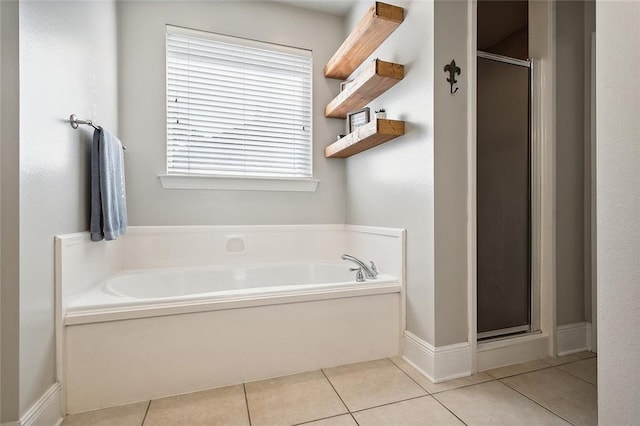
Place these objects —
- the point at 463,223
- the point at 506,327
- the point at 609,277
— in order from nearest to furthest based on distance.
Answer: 1. the point at 609,277
2. the point at 463,223
3. the point at 506,327

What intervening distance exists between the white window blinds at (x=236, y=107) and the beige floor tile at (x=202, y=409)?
1.54 m

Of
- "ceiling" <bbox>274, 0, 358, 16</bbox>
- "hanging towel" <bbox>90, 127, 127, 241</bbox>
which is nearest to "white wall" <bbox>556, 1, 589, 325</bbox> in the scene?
"ceiling" <bbox>274, 0, 358, 16</bbox>

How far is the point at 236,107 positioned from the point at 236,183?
62 centimetres

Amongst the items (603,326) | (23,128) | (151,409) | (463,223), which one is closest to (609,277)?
(603,326)

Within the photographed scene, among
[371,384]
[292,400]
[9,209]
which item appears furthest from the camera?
[371,384]

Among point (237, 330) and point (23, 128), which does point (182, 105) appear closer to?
point (23, 128)

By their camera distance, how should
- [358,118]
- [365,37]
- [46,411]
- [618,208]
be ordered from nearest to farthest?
1. [618,208]
2. [46,411]
3. [365,37]
4. [358,118]

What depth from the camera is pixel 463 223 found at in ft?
5.47

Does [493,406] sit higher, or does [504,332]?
[504,332]

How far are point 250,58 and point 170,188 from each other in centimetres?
124

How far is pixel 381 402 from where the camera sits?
1.41 m

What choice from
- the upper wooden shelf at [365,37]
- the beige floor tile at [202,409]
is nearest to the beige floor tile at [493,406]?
the beige floor tile at [202,409]

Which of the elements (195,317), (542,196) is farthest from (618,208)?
(195,317)

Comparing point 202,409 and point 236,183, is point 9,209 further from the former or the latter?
point 236,183
